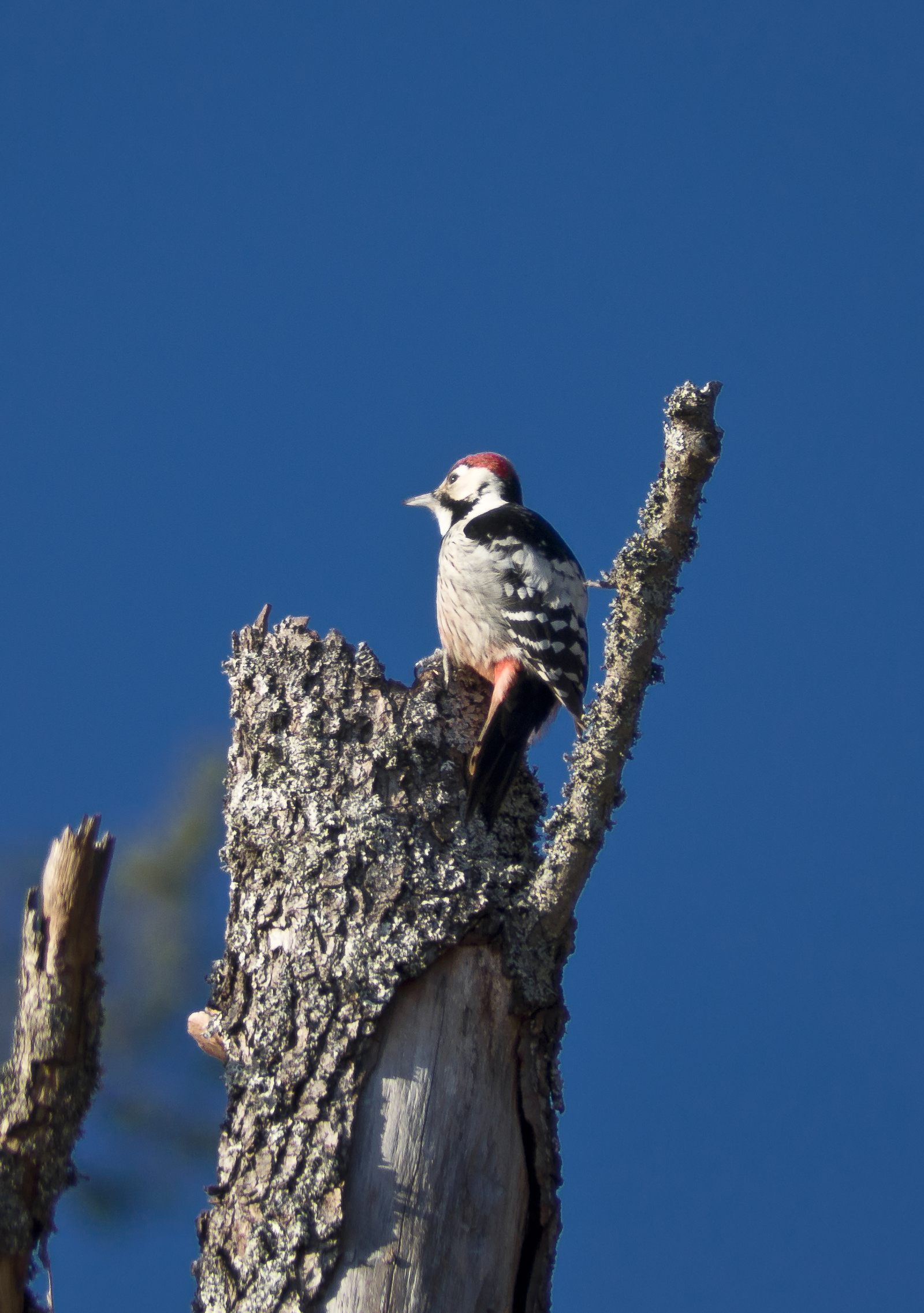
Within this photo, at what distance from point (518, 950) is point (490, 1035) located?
188 millimetres

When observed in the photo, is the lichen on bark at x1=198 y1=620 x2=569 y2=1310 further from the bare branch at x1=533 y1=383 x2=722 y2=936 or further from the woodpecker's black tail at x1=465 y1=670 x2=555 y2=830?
the bare branch at x1=533 y1=383 x2=722 y2=936

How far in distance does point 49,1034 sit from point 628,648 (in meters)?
1.35

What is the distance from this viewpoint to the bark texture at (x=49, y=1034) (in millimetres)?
2236

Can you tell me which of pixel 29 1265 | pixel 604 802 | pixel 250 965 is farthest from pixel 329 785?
pixel 29 1265

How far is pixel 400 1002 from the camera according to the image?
2.67 meters

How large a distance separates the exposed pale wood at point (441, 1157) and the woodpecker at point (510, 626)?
0.52m

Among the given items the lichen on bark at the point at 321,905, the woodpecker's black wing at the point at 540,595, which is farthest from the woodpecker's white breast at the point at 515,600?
the lichen on bark at the point at 321,905

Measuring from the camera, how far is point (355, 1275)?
2398mm

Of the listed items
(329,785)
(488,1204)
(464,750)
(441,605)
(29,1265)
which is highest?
(441,605)

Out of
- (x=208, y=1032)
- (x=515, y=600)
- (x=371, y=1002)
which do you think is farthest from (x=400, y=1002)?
(x=515, y=600)

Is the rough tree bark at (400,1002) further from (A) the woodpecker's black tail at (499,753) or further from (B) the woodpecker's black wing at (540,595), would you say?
(B) the woodpecker's black wing at (540,595)

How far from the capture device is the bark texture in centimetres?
224

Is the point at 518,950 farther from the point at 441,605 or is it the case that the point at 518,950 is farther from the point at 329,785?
the point at 441,605

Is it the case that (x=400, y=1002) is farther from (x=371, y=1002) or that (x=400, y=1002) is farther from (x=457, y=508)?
(x=457, y=508)
